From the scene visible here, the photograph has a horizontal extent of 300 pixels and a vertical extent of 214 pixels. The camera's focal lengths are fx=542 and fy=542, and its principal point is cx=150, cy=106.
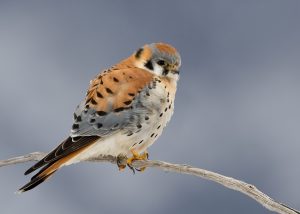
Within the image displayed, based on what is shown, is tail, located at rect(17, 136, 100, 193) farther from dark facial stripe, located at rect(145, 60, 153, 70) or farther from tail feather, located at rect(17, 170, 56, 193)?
dark facial stripe, located at rect(145, 60, 153, 70)

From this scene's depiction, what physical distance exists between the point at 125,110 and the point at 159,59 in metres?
0.55

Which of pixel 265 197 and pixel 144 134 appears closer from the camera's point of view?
pixel 265 197

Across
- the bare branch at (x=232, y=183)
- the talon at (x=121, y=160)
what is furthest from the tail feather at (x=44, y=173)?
the talon at (x=121, y=160)

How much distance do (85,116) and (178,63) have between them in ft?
3.00

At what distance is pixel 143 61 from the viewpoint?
4.54 meters

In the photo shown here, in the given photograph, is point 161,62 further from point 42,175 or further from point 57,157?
point 42,175

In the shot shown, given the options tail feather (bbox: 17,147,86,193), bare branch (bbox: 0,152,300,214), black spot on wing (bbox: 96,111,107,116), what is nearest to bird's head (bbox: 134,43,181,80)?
black spot on wing (bbox: 96,111,107,116)

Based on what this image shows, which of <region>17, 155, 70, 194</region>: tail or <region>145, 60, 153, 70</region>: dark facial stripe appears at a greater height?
<region>145, 60, 153, 70</region>: dark facial stripe

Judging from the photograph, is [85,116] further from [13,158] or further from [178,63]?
[178,63]

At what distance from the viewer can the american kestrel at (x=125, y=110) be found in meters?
4.08

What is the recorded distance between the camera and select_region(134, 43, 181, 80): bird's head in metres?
4.42

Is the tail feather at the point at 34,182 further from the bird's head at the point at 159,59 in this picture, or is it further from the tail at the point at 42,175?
the bird's head at the point at 159,59

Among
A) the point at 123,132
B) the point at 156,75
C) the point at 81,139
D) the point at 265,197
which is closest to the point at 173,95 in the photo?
the point at 156,75

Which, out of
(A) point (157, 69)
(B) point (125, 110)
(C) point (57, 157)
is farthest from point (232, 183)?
(A) point (157, 69)
